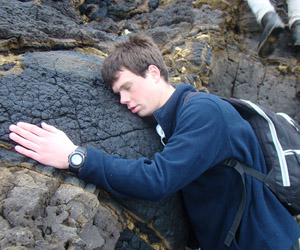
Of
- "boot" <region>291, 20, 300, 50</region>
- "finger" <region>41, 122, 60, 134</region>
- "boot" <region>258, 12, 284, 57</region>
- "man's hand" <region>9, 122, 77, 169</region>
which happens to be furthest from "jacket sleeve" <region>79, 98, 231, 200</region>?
"boot" <region>291, 20, 300, 50</region>

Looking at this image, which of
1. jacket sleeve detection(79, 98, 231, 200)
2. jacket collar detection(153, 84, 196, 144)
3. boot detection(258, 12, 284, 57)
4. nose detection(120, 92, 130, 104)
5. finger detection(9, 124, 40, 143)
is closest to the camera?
jacket sleeve detection(79, 98, 231, 200)

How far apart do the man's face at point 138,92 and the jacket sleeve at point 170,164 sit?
0.44 m

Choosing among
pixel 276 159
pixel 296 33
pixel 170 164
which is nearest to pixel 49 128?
pixel 170 164

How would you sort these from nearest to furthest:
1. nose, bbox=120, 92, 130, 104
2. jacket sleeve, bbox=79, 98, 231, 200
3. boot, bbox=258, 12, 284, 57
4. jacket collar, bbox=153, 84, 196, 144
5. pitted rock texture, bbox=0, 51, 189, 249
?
1. pitted rock texture, bbox=0, 51, 189, 249
2. jacket sleeve, bbox=79, 98, 231, 200
3. jacket collar, bbox=153, 84, 196, 144
4. nose, bbox=120, 92, 130, 104
5. boot, bbox=258, 12, 284, 57

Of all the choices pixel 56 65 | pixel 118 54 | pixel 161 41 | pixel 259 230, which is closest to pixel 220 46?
pixel 161 41

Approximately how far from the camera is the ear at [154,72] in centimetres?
189

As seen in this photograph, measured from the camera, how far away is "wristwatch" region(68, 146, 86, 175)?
137cm

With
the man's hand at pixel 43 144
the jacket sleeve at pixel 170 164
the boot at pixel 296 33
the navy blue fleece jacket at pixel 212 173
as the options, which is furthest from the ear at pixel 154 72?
the boot at pixel 296 33

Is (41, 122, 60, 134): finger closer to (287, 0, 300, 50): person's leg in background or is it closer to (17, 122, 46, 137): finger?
(17, 122, 46, 137): finger

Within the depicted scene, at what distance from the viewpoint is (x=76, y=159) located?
138 centimetres

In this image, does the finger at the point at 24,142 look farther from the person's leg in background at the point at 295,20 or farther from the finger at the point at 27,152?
the person's leg in background at the point at 295,20

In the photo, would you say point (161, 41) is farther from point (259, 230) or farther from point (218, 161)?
point (259, 230)

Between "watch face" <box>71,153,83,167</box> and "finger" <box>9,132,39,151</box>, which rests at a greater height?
"watch face" <box>71,153,83,167</box>

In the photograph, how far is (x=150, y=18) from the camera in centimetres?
422
